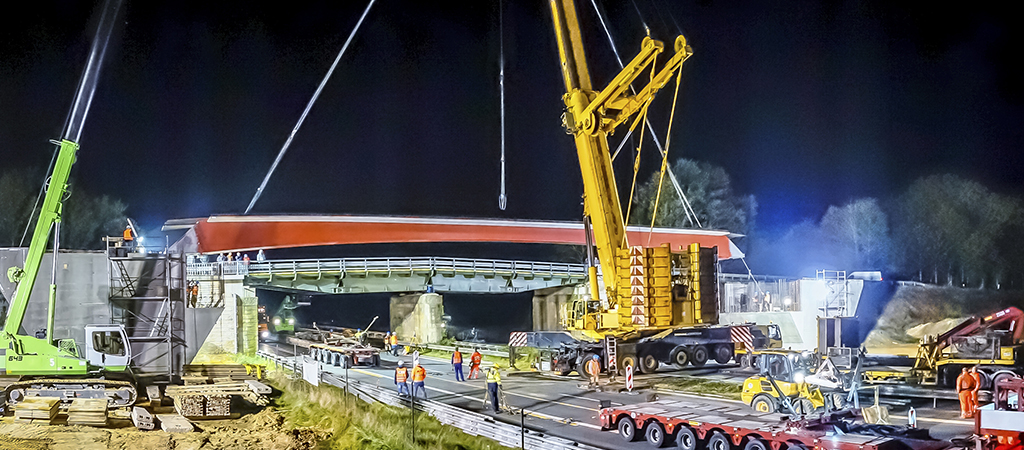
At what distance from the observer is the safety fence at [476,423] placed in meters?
13.5

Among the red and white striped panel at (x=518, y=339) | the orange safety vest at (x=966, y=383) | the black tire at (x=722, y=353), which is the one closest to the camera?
the orange safety vest at (x=966, y=383)

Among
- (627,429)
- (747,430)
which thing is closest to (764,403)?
(627,429)

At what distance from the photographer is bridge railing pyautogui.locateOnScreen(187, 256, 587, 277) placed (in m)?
35.2

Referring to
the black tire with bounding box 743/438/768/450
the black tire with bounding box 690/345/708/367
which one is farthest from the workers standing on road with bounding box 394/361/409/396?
the black tire with bounding box 690/345/708/367

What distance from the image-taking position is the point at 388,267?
39969 mm

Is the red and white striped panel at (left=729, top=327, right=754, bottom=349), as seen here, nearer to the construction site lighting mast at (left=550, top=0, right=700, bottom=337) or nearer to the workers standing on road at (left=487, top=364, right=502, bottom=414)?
the construction site lighting mast at (left=550, top=0, right=700, bottom=337)

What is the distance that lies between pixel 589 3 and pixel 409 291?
17.8 meters

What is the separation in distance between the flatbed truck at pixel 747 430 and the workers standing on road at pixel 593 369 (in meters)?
7.71

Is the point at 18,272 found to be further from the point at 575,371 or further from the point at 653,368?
the point at 653,368

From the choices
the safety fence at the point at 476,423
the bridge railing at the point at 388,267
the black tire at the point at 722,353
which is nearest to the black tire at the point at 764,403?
the safety fence at the point at 476,423

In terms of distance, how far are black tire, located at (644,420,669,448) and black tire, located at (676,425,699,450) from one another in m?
0.33

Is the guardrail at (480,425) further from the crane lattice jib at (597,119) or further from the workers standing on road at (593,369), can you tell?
the crane lattice jib at (597,119)

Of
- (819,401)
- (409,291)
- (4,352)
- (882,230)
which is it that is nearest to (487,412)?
(819,401)

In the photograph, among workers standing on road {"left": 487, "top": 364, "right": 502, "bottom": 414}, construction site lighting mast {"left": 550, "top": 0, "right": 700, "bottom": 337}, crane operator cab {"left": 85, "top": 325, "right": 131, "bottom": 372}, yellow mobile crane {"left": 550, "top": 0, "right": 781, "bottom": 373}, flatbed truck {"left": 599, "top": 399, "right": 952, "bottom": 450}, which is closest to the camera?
flatbed truck {"left": 599, "top": 399, "right": 952, "bottom": 450}
